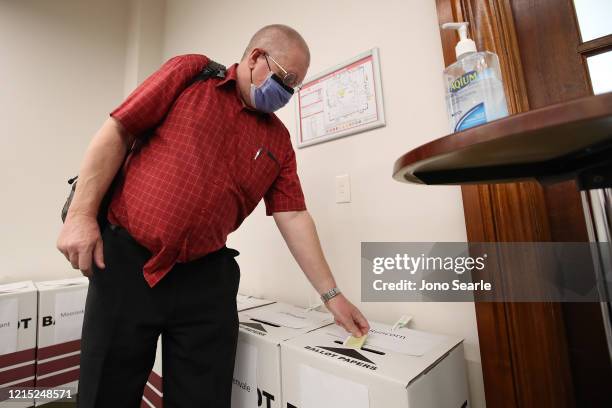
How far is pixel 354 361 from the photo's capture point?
0.57 m

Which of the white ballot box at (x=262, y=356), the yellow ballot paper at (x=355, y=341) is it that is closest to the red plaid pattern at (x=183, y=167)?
the white ballot box at (x=262, y=356)

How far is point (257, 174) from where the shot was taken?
2.41ft

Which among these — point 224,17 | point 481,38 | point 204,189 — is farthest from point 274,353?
point 224,17

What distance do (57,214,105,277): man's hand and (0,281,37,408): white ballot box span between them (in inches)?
39.3

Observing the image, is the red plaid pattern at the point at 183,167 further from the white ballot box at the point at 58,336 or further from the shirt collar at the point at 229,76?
the white ballot box at the point at 58,336

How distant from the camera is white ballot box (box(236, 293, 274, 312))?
1052 mm

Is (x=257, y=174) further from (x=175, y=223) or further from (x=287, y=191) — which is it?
(x=175, y=223)

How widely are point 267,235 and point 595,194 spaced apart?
1055mm

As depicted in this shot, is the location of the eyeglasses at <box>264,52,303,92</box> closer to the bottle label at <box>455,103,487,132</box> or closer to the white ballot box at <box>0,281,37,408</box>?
the bottle label at <box>455,103,487,132</box>

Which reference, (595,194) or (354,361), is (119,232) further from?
(595,194)

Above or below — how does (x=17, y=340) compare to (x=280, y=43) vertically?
below

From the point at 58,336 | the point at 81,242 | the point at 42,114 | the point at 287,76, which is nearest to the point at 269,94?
the point at 287,76

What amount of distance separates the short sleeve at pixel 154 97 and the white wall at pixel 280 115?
21.7 inches

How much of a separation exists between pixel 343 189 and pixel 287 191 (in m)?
0.25
